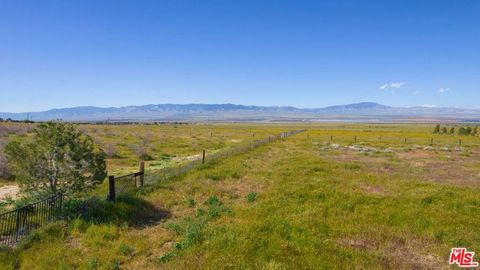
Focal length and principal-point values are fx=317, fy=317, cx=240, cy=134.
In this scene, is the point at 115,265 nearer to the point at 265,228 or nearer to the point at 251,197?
Result: the point at 265,228

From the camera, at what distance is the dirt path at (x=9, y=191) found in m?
15.8

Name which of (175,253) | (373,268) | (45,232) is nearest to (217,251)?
(175,253)

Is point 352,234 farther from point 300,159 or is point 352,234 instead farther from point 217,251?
point 300,159

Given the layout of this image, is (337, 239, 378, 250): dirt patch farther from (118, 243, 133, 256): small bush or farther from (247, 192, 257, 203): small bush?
(118, 243, 133, 256): small bush

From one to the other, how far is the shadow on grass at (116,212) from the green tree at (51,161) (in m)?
0.97

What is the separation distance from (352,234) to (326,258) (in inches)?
95.6

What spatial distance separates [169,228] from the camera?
1070 centimetres

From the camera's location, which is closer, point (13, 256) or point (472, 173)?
point (13, 256)

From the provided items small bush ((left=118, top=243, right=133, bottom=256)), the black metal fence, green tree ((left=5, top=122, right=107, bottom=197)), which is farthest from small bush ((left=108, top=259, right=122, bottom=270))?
green tree ((left=5, top=122, right=107, bottom=197))

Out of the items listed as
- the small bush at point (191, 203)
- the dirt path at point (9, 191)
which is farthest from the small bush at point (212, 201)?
the dirt path at point (9, 191)

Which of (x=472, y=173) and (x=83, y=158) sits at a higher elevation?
(x=83, y=158)

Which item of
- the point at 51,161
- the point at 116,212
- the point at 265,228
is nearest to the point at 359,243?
the point at 265,228

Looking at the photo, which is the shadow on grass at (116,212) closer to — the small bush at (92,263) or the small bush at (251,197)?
the small bush at (92,263)

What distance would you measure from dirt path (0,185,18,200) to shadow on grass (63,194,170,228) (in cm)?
672
